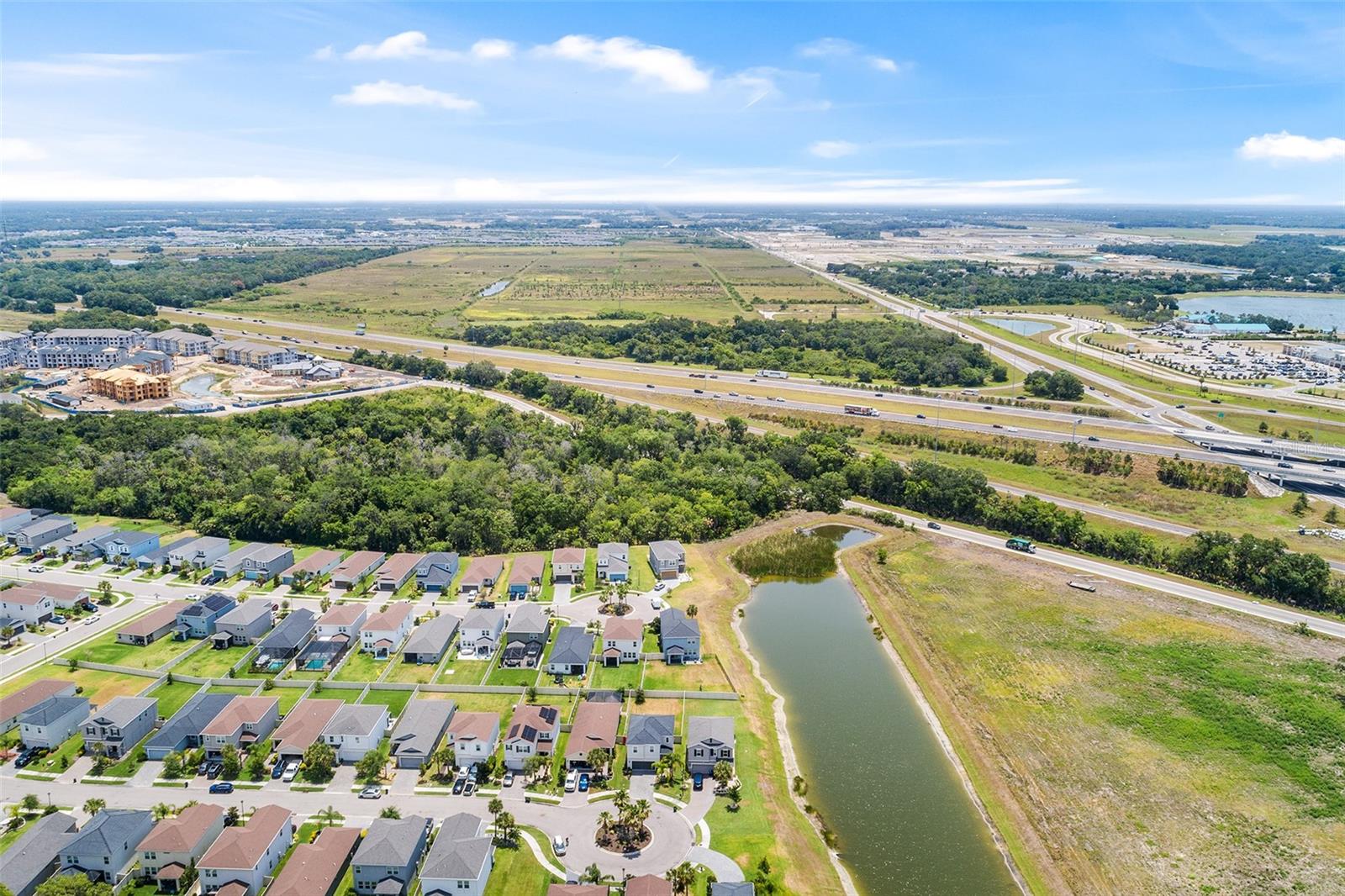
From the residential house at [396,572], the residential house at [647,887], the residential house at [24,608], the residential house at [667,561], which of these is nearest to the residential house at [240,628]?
the residential house at [396,572]

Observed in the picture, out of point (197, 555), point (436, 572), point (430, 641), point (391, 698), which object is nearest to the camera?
point (391, 698)

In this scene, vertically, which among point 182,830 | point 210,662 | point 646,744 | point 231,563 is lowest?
→ point 210,662

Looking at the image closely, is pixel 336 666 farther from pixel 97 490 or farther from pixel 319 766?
pixel 97 490

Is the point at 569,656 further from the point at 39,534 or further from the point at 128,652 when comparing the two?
the point at 39,534

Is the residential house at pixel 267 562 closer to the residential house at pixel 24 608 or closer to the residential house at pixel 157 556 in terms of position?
the residential house at pixel 157 556

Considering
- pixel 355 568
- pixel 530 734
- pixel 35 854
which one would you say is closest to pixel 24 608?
pixel 355 568

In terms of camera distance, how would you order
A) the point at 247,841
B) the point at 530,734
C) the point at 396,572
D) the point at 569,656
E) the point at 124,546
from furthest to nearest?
the point at 124,546 < the point at 396,572 < the point at 569,656 < the point at 530,734 < the point at 247,841

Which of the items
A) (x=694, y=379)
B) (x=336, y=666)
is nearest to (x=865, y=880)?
(x=336, y=666)

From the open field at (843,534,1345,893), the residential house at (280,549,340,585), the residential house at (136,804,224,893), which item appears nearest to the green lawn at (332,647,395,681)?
the residential house at (280,549,340,585)
